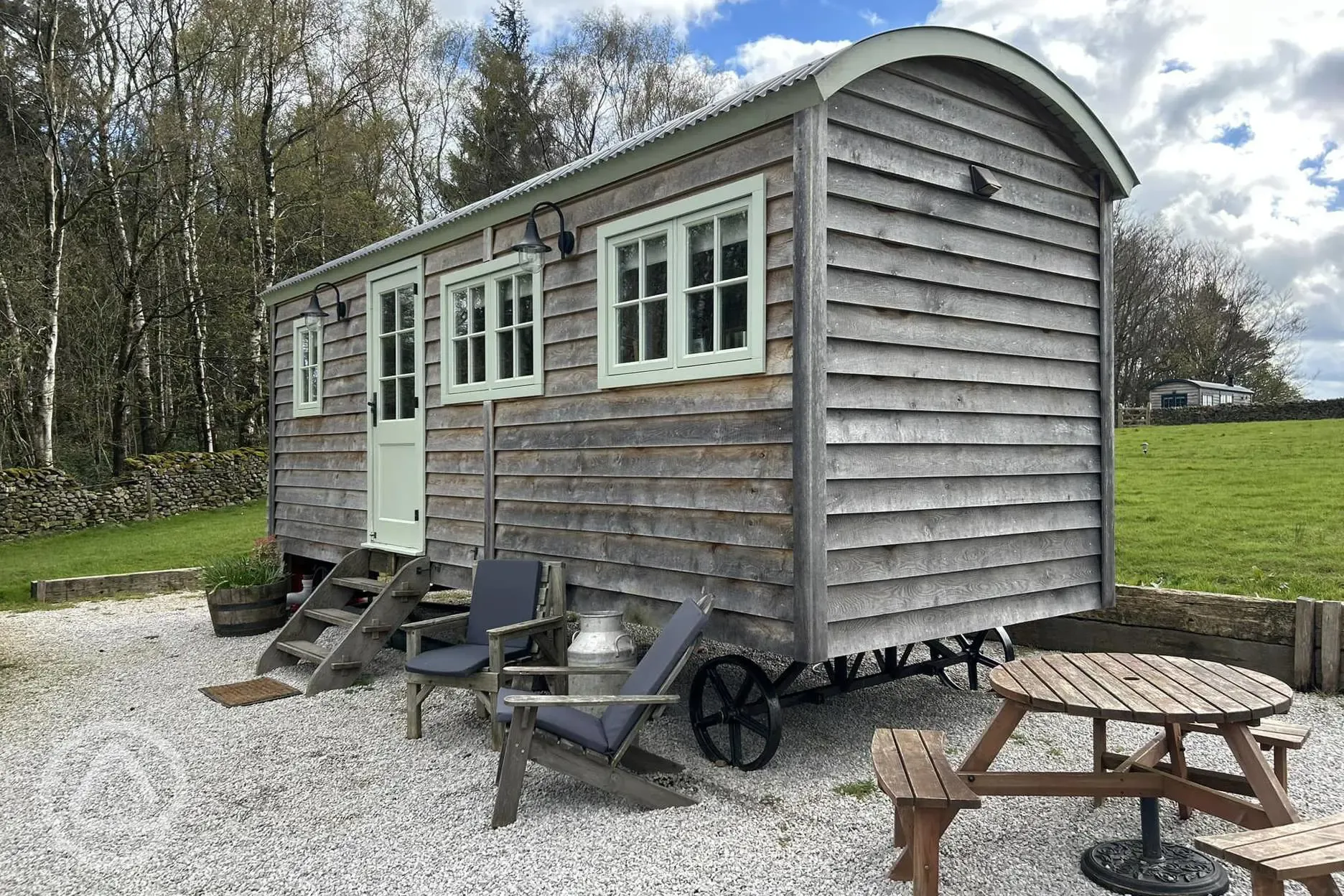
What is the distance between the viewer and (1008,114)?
4.92 m

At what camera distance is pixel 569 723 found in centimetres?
381

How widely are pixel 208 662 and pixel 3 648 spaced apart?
2.04 meters

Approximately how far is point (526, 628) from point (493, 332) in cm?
211

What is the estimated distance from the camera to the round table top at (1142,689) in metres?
2.70

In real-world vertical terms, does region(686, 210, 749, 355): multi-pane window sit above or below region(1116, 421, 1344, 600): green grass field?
above

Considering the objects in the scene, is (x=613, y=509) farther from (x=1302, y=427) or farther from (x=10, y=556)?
(x=1302, y=427)

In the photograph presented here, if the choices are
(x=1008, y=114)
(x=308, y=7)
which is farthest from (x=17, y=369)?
(x=1008, y=114)

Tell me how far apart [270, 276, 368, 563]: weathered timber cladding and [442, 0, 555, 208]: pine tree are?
13.7 meters

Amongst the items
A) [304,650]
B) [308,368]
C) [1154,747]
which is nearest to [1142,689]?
[1154,747]

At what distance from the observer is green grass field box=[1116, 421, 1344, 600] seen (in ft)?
22.0

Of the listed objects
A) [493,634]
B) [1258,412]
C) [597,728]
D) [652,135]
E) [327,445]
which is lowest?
[597,728]

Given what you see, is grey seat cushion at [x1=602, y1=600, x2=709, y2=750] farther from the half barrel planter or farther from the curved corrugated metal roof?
the half barrel planter

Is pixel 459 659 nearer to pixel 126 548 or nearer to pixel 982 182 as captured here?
pixel 982 182

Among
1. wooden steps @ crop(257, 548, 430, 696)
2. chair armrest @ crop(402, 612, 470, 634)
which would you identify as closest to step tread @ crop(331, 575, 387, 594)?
wooden steps @ crop(257, 548, 430, 696)
